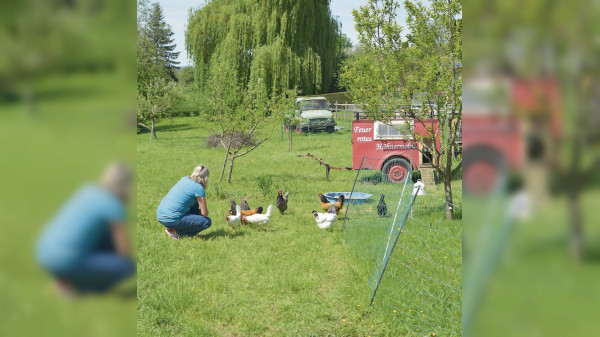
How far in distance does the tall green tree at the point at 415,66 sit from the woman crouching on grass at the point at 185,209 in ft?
9.15

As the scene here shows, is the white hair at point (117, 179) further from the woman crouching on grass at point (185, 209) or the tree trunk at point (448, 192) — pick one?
the tree trunk at point (448, 192)

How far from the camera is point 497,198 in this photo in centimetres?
48

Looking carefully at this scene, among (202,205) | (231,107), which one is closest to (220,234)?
(202,205)

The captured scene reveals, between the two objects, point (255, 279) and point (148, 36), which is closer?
point (148, 36)

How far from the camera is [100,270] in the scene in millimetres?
496

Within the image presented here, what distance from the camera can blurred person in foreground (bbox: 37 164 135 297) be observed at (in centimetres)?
47

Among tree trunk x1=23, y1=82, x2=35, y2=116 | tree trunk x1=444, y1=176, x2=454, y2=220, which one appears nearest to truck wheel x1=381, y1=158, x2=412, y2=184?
tree trunk x1=444, y1=176, x2=454, y2=220

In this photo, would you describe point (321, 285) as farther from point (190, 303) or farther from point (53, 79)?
point (53, 79)

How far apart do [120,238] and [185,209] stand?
6068mm

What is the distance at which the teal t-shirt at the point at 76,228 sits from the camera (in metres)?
0.46

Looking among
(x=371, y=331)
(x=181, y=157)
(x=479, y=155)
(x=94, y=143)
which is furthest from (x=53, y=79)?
(x=181, y=157)

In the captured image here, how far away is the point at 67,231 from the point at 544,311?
0.43 meters

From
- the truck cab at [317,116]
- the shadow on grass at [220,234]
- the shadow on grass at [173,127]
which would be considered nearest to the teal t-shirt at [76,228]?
the shadow on grass at [220,234]

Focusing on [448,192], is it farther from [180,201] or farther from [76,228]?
[76,228]
